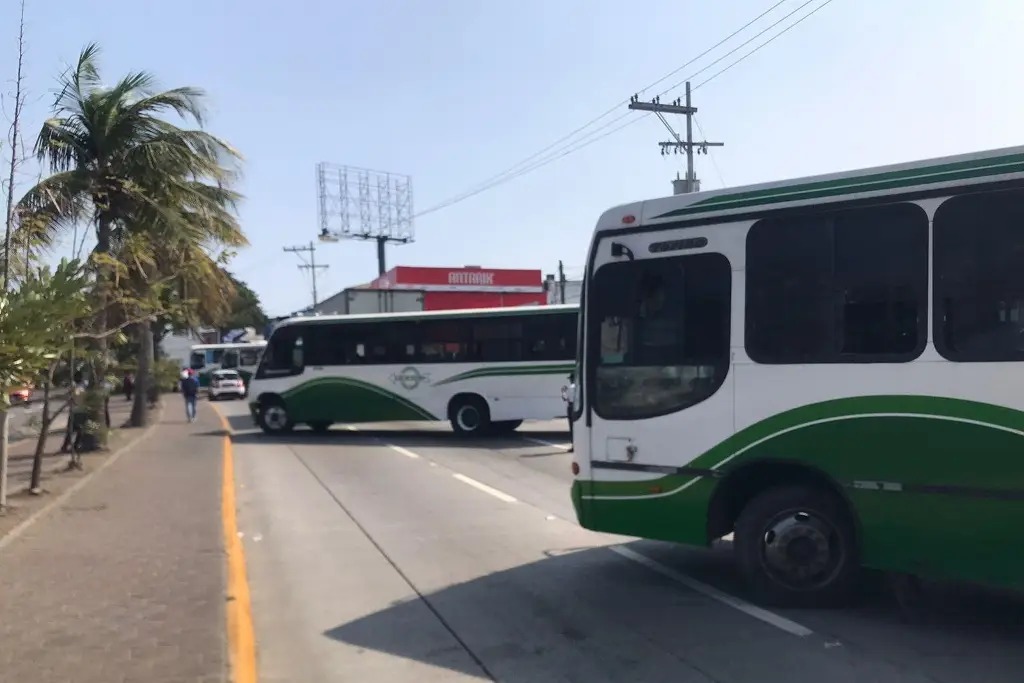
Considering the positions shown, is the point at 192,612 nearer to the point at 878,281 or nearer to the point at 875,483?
the point at 875,483

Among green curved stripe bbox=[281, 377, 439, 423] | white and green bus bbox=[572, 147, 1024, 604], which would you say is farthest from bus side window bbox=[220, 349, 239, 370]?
white and green bus bbox=[572, 147, 1024, 604]

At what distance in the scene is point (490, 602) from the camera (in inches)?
301

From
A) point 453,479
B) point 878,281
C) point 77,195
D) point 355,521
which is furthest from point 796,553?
point 77,195

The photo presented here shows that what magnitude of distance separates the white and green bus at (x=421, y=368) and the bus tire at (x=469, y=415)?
A: 0.08ft

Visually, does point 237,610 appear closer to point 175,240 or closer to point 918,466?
point 918,466

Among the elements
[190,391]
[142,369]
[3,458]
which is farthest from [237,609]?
[190,391]

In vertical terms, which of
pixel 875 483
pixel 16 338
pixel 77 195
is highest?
pixel 77 195

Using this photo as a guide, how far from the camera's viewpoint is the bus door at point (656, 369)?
24.1 feet

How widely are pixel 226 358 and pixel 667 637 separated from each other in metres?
56.3

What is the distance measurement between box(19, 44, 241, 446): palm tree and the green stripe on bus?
1278 centimetres

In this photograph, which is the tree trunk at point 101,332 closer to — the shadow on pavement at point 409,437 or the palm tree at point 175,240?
the palm tree at point 175,240

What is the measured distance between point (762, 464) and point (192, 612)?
4340mm

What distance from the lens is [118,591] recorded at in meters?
7.97

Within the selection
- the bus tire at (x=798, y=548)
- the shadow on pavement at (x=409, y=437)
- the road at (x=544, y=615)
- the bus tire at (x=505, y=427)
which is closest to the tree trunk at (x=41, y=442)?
the road at (x=544, y=615)
